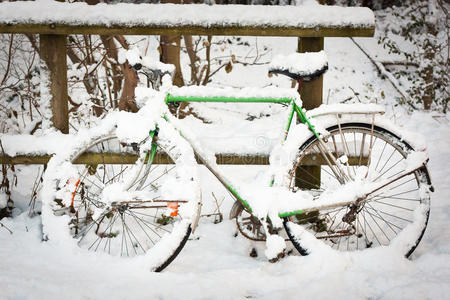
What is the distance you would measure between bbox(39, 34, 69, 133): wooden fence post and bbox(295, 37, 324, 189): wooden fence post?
1658mm

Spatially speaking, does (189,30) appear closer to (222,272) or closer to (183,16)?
(183,16)

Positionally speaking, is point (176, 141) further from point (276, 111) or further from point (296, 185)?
point (276, 111)

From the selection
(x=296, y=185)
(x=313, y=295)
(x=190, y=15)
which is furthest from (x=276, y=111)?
(x=313, y=295)

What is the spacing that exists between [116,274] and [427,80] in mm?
6290

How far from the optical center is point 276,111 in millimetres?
7668

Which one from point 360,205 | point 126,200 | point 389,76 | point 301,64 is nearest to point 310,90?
point 301,64

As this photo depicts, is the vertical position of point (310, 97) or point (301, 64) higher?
point (301, 64)

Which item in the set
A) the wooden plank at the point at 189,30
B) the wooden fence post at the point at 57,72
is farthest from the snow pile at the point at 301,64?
the wooden fence post at the point at 57,72

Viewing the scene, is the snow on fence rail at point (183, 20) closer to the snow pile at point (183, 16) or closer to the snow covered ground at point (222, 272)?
the snow pile at point (183, 16)

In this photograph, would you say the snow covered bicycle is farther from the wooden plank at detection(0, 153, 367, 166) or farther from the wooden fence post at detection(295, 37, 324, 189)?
the wooden fence post at detection(295, 37, 324, 189)

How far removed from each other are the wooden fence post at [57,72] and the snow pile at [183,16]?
6.9 inches

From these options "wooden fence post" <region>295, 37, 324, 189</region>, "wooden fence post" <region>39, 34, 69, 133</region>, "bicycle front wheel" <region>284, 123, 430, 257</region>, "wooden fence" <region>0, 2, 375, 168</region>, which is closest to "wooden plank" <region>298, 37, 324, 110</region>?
"wooden fence post" <region>295, 37, 324, 189</region>

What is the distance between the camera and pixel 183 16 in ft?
10.4

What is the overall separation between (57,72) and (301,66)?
5.54ft
